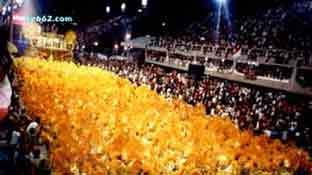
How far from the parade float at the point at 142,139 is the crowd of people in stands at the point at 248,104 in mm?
1298

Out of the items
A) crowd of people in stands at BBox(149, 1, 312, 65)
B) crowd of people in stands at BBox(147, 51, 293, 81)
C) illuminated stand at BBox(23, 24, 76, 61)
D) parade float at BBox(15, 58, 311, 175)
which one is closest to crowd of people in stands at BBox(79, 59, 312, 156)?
crowd of people in stands at BBox(147, 51, 293, 81)

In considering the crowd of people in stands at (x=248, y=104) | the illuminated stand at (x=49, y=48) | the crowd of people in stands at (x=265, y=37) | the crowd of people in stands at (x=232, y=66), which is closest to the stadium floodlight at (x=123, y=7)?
the crowd of people in stands at (x=265, y=37)

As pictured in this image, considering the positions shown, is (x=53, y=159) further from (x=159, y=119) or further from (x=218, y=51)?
(x=218, y=51)

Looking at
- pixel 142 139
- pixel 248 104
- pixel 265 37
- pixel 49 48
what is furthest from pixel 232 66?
pixel 142 139

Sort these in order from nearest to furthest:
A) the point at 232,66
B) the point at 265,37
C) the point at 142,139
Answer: the point at 142,139, the point at 232,66, the point at 265,37

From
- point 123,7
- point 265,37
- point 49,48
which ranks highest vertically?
point 123,7

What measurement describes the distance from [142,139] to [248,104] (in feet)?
28.7

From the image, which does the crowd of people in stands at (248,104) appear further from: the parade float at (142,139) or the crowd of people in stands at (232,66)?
the parade float at (142,139)

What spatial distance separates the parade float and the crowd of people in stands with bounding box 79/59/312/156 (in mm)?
1298

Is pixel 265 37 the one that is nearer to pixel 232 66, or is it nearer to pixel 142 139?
pixel 232 66

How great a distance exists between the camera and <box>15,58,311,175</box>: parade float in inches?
544

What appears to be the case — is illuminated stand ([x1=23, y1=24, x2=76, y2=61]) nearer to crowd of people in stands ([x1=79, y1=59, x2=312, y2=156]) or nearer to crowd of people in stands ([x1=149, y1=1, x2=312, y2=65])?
crowd of people in stands ([x1=149, y1=1, x2=312, y2=65])

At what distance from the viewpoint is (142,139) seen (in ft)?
A: 52.0

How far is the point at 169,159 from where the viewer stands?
46.6ft
